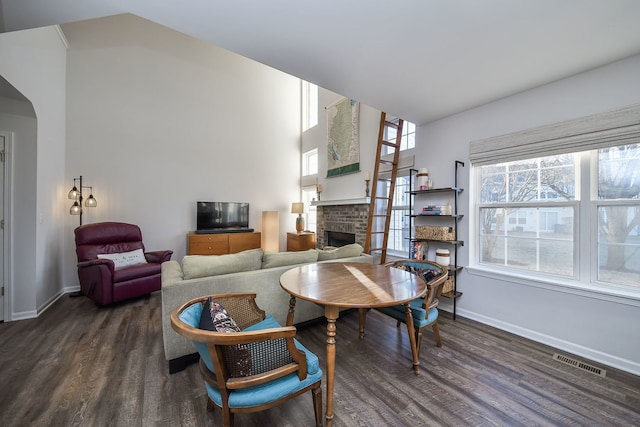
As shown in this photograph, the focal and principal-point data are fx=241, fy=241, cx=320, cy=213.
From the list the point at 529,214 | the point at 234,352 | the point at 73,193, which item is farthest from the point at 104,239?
the point at 529,214

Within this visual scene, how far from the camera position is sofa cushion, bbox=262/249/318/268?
2371 mm

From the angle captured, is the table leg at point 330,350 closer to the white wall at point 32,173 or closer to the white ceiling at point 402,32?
the white ceiling at point 402,32

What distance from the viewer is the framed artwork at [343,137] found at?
4.54 m

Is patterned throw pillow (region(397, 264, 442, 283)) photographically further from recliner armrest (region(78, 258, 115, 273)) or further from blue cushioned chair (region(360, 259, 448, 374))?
recliner armrest (region(78, 258, 115, 273))

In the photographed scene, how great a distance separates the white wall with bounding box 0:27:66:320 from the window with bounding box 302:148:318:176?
4.48 metres

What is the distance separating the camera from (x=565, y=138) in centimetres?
216

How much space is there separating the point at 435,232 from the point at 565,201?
3.88ft

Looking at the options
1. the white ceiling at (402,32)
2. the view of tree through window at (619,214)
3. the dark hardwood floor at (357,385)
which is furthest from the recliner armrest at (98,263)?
the view of tree through window at (619,214)

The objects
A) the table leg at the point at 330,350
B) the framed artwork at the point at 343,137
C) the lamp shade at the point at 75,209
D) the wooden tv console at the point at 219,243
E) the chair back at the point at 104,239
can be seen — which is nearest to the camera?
the table leg at the point at 330,350

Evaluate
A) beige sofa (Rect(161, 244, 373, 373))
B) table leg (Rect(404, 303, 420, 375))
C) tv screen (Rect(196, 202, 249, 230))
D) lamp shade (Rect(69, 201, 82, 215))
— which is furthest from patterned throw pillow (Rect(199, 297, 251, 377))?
tv screen (Rect(196, 202, 249, 230))

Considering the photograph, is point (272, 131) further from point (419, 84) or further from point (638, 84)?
point (638, 84)

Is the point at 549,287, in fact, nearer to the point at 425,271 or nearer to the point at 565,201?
the point at 565,201

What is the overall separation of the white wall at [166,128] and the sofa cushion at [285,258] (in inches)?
130

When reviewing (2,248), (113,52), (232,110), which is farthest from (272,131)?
(2,248)
